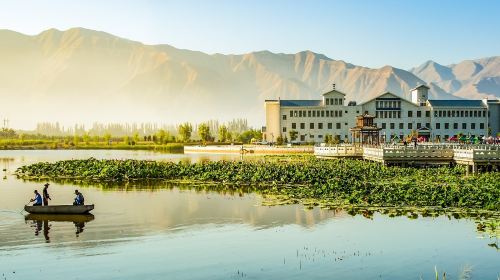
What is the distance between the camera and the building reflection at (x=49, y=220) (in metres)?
29.8

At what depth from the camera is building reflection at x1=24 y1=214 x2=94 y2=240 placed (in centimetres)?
2977

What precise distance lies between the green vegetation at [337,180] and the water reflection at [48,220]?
496 inches

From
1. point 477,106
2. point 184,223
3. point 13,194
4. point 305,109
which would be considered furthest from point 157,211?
point 477,106

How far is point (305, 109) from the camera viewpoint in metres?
117

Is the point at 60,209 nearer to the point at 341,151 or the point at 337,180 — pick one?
the point at 337,180

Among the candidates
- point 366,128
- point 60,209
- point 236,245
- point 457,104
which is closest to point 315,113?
point 457,104

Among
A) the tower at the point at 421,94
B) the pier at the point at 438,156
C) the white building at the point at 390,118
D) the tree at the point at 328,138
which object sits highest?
the tower at the point at 421,94

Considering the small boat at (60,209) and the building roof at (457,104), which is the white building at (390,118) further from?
the small boat at (60,209)

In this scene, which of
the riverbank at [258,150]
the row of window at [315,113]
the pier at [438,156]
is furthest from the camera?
the row of window at [315,113]

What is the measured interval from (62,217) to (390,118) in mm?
91993

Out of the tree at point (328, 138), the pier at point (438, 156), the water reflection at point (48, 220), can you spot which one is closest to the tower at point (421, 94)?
the tree at point (328, 138)

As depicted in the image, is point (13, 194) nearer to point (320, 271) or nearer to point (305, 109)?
point (320, 271)

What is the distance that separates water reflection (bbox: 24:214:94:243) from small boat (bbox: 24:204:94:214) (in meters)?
0.28

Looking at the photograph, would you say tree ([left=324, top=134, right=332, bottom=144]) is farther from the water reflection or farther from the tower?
the water reflection
